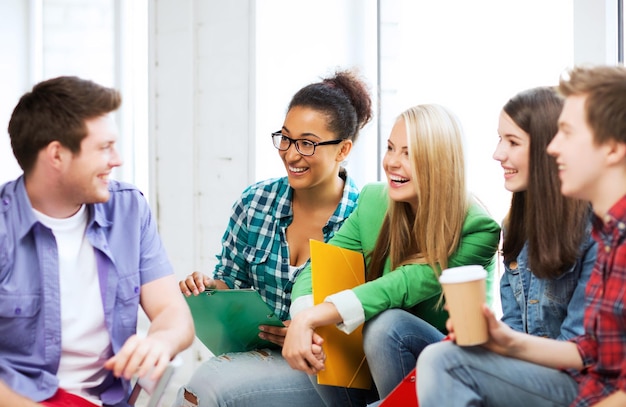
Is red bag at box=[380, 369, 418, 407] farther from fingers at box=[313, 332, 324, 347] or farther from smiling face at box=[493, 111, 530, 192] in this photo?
smiling face at box=[493, 111, 530, 192]

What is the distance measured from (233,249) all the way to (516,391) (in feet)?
3.99

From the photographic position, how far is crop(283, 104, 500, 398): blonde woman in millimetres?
2115

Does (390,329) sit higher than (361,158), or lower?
lower

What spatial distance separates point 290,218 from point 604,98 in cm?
124

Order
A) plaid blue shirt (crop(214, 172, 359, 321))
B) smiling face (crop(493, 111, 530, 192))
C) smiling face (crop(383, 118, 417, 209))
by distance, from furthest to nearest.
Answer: plaid blue shirt (crop(214, 172, 359, 321))
smiling face (crop(383, 118, 417, 209))
smiling face (crop(493, 111, 530, 192))

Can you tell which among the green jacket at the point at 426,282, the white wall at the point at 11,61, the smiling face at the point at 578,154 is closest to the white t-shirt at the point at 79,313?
the green jacket at the point at 426,282

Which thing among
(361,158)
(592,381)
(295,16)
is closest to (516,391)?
(592,381)

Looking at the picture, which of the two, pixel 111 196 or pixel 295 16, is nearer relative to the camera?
pixel 111 196

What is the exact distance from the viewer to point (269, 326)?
2.51 metres

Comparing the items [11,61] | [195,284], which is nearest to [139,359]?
[195,284]

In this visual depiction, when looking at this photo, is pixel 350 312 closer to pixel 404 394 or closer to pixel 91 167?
pixel 404 394

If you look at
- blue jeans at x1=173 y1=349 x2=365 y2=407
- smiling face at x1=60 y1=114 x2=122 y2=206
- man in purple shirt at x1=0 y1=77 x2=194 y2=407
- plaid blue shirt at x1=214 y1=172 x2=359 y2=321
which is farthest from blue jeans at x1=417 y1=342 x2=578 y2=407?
plaid blue shirt at x1=214 y1=172 x2=359 y2=321

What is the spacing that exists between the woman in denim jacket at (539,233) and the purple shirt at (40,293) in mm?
901

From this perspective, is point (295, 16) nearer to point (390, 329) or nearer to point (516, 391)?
point (390, 329)
